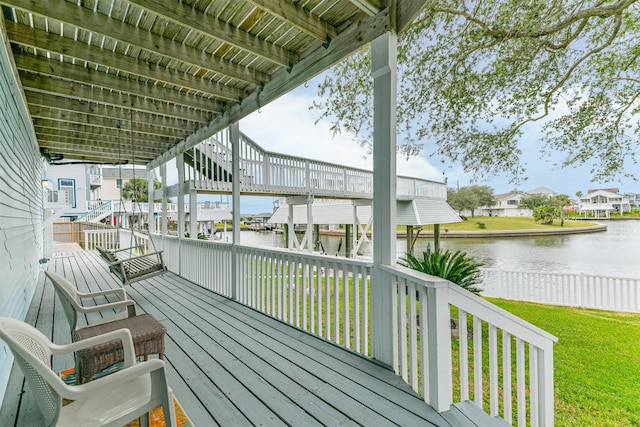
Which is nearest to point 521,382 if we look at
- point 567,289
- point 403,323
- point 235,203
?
point 403,323

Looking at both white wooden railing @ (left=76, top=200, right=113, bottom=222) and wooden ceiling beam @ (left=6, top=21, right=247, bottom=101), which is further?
white wooden railing @ (left=76, top=200, right=113, bottom=222)

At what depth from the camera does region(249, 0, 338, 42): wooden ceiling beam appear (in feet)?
7.70

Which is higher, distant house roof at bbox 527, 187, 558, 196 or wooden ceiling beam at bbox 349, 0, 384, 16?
wooden ceiling beam at bbox 349, 0, 384, 16

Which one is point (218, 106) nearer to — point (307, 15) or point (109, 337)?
point (307, 15)

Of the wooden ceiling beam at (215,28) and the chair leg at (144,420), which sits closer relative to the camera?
the chair leg at (144,420)

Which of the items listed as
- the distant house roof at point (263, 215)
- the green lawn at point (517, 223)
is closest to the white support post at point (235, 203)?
the green lawn at point (517, 223)

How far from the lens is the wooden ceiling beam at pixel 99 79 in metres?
3.10

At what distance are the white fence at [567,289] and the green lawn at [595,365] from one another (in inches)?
11.0

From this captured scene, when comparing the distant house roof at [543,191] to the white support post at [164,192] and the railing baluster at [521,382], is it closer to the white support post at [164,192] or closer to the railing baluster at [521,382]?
the railing baluster at [521,382]

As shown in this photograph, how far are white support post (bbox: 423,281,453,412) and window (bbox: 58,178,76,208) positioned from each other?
760 inches

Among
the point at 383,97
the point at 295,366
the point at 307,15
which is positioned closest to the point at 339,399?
the point at 295,366

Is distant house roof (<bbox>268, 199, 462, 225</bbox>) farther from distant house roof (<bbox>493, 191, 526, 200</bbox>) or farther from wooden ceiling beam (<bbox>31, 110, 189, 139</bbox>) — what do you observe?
wooden ceiling beam (<bbox>31, 110, 189, 139</bbox>)

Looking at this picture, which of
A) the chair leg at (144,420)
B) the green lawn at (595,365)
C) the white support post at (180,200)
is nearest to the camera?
the chair leg at (144,420)

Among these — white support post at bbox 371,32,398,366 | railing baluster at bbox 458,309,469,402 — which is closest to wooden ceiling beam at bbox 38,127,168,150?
white support post at bbox 371,32,398,366
